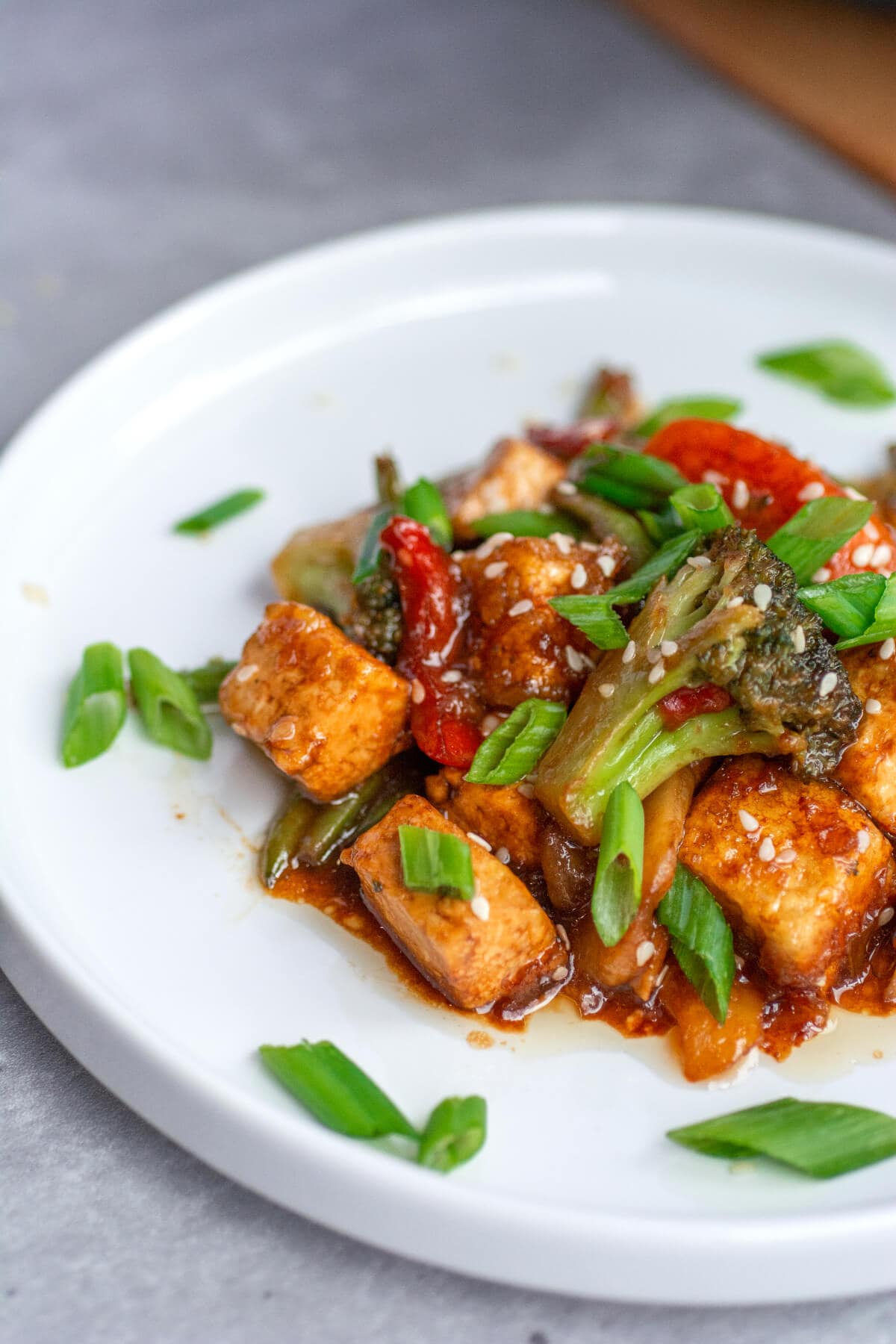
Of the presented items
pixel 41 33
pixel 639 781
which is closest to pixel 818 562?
pixel 639 781

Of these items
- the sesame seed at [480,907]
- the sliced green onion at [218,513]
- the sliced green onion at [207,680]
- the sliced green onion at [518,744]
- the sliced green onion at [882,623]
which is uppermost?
the sliced green onion at [882,623]

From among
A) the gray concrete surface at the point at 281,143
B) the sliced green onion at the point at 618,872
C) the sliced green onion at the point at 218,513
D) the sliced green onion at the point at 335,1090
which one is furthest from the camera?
the gray concrete surface at the point at 281,143

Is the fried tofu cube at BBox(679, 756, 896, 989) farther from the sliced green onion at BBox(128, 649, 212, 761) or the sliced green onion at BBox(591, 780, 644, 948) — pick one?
the sliced green onion at BBox(128, 649, 212, 761)

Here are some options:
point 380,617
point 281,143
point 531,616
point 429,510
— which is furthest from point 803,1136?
point 281,143

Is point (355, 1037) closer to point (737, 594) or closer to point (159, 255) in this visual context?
point (737, 594)

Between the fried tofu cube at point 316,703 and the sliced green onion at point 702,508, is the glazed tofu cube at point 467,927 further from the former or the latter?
the sliced green onion at point 702,508

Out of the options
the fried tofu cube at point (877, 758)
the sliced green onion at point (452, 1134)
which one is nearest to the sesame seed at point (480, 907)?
the sliced green onion at point (452, 1134)
